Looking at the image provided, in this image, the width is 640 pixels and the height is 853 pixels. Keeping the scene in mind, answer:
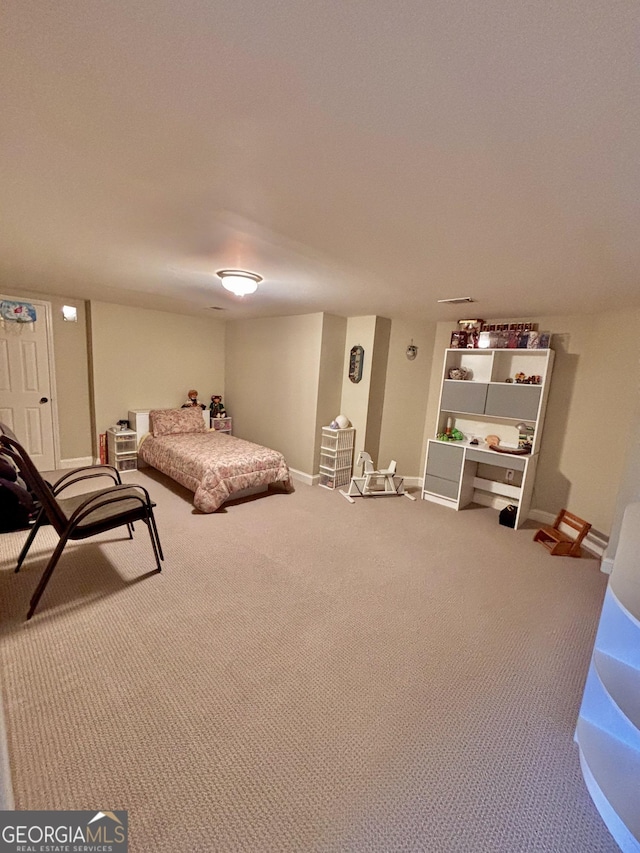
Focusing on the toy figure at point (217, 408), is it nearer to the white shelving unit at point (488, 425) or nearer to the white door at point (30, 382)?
the white door at point (30, 382)

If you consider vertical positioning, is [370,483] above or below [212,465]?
below

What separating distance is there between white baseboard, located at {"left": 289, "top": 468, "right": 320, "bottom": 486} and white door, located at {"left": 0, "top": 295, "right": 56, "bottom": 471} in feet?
10.7

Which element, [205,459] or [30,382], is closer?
[205,459]

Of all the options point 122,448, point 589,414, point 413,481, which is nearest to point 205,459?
point 122,448

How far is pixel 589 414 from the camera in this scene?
3.69 m

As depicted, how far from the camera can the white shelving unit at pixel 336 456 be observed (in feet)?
15.9

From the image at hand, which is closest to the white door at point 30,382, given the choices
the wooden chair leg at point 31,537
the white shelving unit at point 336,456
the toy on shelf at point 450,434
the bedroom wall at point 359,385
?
the wooden chair leg at point 31,537

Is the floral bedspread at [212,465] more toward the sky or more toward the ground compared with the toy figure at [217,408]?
more toward the ground

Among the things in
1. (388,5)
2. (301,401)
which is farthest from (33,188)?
(301,401)

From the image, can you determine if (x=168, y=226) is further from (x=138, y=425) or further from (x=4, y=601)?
(x=138, y=425)

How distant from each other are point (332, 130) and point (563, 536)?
13.1 ft

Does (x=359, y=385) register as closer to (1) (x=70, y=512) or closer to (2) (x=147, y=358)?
(2) (x=147, y=358)

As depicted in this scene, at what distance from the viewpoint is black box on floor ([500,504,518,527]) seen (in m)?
3.92

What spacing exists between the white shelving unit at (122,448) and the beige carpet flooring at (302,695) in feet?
5.90
